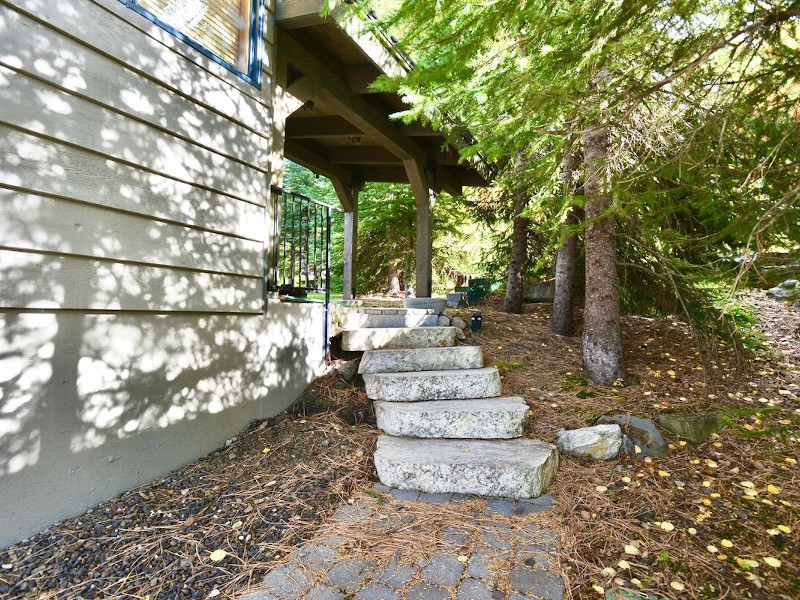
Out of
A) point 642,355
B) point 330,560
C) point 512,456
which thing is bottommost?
point 330,560

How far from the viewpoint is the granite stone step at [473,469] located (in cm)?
249

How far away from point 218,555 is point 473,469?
1.37m

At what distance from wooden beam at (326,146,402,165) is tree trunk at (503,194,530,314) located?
2.05 meters

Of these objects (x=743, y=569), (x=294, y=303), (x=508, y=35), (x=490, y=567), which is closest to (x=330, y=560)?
(x=490, y=567)

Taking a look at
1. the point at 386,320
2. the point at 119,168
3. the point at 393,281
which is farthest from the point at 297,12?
the point at 393,281

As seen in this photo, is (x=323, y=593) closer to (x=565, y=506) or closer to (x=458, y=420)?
(x=565, y=506)

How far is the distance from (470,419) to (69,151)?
2.82 metres

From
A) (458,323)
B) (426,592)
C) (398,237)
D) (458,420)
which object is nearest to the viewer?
(426,592)

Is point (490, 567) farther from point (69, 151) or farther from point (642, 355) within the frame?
point (642, 355)

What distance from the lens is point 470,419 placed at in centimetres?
302

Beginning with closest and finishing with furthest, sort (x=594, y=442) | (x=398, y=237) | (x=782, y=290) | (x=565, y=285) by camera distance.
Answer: (x=594, y=442) < (x=565, y=285) < (x=782, y=290) < (x=398, y=237)

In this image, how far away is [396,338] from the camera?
14.1 feet

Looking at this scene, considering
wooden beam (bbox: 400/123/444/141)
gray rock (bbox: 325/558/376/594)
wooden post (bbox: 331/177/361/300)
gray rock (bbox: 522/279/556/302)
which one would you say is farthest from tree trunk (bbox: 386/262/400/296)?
gray rock (bbox: 325/558/376/594)

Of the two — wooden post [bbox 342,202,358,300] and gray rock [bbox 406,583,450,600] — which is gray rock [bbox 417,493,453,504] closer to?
gray rock [bbox 406,583,450,600]
